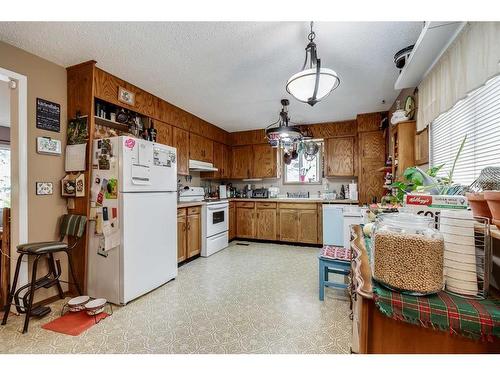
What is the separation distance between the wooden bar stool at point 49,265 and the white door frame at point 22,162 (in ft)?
0.56

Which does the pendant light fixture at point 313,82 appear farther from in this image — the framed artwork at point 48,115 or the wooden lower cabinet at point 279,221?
the wooden lower cabinet at point 279,221

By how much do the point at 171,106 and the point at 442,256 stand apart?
3.67 metres

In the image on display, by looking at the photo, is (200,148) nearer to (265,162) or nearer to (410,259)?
(265,162)

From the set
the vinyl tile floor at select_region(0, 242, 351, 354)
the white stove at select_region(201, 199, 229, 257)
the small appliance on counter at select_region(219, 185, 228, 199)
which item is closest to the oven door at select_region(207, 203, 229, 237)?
the white stove at select_region(201, 199, 229, 257)

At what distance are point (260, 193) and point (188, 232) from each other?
2.27 m

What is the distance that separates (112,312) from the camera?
212 centimetres

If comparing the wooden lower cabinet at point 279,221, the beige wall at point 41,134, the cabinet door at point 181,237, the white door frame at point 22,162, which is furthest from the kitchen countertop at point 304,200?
the white door frame at point 22,162

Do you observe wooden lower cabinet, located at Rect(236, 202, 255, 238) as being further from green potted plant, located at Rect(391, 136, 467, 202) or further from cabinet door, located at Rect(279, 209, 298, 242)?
green potted plant, located at Rect(391, 136, 467, 202)

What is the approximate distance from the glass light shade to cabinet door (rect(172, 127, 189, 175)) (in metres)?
2.43

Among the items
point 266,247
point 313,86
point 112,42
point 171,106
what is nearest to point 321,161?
point 266,247

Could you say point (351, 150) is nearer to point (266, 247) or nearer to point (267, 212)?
point (267, 212)

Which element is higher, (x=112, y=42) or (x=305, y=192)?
(x=112, y=42)

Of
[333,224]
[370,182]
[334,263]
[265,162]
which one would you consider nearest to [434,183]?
[334,263]

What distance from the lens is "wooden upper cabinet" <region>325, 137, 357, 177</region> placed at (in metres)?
4.46
